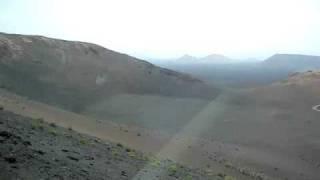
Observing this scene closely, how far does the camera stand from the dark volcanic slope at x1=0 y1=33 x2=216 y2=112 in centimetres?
4622

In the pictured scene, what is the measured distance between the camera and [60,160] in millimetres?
12477

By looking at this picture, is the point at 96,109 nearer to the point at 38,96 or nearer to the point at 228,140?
the point at 38,96

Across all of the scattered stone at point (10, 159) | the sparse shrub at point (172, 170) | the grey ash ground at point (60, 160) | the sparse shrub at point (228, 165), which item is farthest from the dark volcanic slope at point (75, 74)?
the scattered stone at point (10, 159)

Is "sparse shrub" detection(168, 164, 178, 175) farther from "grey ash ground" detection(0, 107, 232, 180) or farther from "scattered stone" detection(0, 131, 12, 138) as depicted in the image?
"scattered stone" detection(0, 131, 12, 138)

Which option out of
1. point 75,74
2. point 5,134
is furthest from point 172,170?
point 75,74

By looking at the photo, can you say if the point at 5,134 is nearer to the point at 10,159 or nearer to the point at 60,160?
the point at 60,160

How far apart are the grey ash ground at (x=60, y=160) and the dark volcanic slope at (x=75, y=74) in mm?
25645

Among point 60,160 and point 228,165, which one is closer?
point 60,160

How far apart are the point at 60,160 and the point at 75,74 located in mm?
43278

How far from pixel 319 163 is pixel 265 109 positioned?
72.7 feet

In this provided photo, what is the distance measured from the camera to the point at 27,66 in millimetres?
50719

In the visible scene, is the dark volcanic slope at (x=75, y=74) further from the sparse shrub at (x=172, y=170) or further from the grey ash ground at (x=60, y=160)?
the grey ash ground at (x=60, y=160)

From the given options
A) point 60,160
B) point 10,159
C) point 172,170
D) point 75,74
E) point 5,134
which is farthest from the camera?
point 75,74

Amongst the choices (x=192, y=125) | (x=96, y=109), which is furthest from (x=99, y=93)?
(x=192, y=125)
